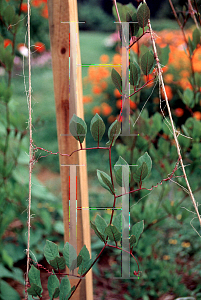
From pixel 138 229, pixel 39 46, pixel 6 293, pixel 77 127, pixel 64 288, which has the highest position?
pixel 39 46

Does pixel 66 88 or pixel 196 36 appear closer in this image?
pixel 66 88

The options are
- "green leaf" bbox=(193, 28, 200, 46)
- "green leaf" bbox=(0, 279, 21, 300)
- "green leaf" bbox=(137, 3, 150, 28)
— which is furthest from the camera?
"green leaf" bbox=(0, 279, 21, 300)

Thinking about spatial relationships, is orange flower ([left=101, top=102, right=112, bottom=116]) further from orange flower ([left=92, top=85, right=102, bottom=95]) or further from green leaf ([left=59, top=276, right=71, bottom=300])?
green leaf ([left=59, top=276, right=71, bottom=300])

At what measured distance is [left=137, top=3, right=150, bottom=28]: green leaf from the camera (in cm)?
52

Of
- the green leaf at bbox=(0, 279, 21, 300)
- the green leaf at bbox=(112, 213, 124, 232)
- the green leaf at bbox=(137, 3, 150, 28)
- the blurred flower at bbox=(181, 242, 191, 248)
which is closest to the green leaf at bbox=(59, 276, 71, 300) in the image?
the green leaf at bbox=(112, 213, 124, 232)

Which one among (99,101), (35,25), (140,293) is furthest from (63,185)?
(35,25)

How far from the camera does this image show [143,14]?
529mm

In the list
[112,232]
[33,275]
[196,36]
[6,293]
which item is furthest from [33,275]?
[196,36]

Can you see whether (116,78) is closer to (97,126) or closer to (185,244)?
(97,126)

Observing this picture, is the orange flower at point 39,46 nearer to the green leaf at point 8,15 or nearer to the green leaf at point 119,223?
the green leaf at point 8,15

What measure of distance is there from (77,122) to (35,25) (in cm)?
288

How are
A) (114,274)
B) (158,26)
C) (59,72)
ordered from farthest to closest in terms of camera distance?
(158,26)
(114,274)
(59,72)

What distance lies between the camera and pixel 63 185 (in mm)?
749

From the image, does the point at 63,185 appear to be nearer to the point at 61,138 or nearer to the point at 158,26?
the point at 61,138
